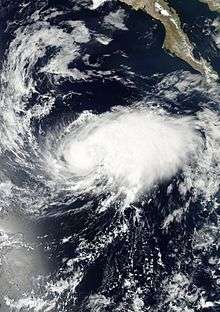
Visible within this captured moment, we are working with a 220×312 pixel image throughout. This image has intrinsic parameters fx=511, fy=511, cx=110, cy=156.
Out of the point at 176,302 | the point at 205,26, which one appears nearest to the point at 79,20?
the point at 205,26

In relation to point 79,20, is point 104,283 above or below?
below

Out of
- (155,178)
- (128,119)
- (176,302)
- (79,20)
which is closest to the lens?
(176,302)

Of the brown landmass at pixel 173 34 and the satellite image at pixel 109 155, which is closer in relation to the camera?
the satellite image at pixel 109 155

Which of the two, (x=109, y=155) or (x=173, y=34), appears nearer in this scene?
(x=109, y=155)

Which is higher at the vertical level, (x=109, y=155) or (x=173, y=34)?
(x=173, y=34)

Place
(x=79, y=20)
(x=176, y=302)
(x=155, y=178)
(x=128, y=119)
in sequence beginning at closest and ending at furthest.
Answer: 1. (x=176, y=302)
2. (x=155, y=178)
3. (x=128, y=119)
4. (x=79, y=20)

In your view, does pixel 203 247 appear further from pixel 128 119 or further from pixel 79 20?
pixel 79 20

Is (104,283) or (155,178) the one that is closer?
(104,283)

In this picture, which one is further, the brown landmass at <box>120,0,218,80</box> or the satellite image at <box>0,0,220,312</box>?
the brown landmass at <box>120,0,218,80</box>
